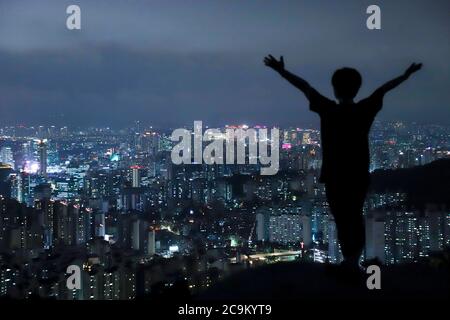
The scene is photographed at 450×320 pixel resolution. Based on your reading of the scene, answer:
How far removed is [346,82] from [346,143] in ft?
0.63

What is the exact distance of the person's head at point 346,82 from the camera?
5.67 feet

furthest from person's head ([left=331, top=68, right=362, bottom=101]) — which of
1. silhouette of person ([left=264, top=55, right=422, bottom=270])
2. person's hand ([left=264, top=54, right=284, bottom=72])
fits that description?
person's hand ([left=264, top=54, right=284, bottom=72])

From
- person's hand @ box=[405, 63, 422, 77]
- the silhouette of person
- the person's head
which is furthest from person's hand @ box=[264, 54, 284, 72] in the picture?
person's hand @ box=[405, 63, 422, 77]

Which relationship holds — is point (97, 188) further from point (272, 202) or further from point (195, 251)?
point (272, 202)

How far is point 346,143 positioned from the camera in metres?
1.71

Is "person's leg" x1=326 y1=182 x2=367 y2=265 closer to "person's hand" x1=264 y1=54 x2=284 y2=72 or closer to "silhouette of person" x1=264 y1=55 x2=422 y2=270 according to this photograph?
"silhouette of person" x1=264 y1=55 x2=422 y2=270

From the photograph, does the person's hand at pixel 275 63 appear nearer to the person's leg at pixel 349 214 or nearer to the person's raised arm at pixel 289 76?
the person's raised arm at pixel 289 76

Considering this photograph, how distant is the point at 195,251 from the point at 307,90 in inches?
91.5

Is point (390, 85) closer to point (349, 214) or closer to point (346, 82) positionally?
point (346, 82)

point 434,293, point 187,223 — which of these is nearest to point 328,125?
point 434,293

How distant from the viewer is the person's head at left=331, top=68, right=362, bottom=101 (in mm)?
1728

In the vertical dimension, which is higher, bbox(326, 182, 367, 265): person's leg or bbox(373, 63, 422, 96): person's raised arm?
bbox(373, 63, 422, 96): person's raised arm

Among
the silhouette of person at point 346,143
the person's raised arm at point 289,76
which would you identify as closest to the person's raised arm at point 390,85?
the silhouette of person at point 346,143

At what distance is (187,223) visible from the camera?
4.11m
